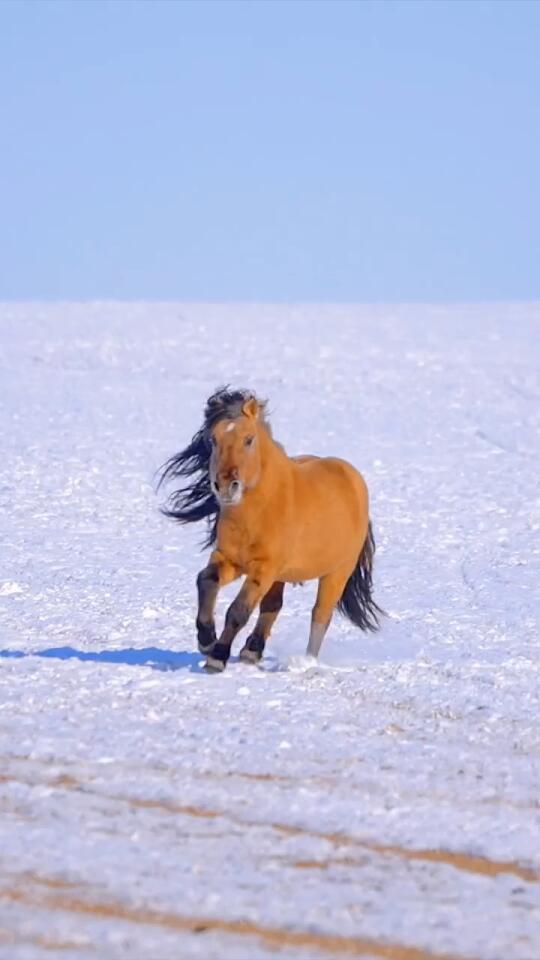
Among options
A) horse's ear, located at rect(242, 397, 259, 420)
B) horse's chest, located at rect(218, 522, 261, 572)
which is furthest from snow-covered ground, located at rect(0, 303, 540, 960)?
horse's ear, located at rect(242, 397, 259, 420)

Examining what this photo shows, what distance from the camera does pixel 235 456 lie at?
829 centimetres

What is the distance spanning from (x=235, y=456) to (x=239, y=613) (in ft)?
2.58

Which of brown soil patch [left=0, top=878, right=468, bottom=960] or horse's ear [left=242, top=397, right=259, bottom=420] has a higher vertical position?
horse's ear [left=242, top=397, right=259, bottom=420]

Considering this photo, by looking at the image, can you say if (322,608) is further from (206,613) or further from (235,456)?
(235,456)

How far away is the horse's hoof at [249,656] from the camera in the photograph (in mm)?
8781

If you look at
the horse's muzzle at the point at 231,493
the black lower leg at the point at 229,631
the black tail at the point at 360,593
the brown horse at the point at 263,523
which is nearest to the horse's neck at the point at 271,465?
the brown horse at the point at 263,523

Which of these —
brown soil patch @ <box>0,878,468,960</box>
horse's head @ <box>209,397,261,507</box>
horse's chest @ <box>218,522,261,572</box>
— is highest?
horse's head @ <box>209,397,261,507</box>

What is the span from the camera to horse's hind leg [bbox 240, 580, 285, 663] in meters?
8.84

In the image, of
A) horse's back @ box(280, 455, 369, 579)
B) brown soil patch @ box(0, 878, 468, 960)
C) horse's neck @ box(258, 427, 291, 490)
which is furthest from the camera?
horse's back @ box(280, 455, 369, 579)

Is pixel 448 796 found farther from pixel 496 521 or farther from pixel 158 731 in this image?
pixel 496 521

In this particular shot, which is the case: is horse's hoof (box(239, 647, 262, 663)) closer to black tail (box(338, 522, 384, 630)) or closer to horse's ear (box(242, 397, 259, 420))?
horse's ear (box(242, 397, 259, 420))

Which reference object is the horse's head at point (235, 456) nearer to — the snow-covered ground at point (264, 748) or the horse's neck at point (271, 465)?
the horse's neck at point (271, 465)

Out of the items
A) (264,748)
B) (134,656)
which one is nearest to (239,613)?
(134,656)

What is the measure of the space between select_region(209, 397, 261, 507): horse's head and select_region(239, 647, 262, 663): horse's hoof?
0.86 meters
